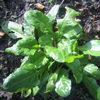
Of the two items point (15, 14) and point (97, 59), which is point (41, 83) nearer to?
point (97, 59)

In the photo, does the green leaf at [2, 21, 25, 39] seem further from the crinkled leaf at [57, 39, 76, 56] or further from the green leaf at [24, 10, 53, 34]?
the crinkled leaf at [57, 39, 76, 56]

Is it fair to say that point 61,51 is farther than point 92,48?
No

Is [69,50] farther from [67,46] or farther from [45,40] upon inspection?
[45,40]

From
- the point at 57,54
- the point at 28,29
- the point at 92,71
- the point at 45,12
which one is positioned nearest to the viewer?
the point at 57,54

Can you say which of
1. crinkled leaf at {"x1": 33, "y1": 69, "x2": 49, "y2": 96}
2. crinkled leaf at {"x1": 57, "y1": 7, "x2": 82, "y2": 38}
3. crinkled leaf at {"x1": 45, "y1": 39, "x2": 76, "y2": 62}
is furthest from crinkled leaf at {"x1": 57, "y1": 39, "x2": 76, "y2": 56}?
crinkled leaf at {"x1": 33, "y1": 69, "x2": 49, "y2": 96}

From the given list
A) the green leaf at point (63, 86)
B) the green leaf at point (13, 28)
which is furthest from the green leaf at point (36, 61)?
the green leaf at point (13, 28)

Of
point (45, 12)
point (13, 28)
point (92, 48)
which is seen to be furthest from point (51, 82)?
point (45, 12)
